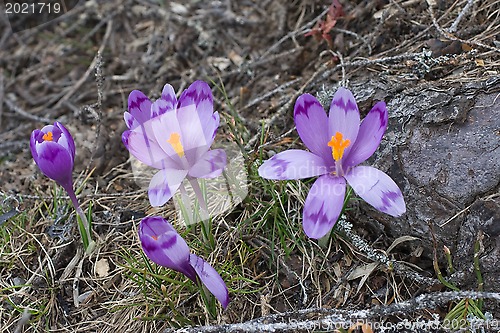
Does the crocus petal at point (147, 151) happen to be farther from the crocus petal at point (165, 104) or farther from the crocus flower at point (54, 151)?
the crocus flower at point (54, 151)

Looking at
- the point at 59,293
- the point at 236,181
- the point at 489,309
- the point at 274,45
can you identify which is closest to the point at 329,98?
the point at 236,181

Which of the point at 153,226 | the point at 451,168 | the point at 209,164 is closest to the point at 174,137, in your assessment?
the point at 209,164

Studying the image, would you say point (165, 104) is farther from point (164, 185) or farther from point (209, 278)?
point (209, 278)

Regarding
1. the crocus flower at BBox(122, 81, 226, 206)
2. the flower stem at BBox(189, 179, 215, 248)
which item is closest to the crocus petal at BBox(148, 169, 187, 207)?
the crocus flower at BBox(122, 81, 226, 206)

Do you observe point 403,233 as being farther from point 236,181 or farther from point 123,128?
point 123,128

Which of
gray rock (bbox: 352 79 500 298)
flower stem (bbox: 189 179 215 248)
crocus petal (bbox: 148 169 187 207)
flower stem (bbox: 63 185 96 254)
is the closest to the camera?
crocus petal (bbox: 148 169 187 207)

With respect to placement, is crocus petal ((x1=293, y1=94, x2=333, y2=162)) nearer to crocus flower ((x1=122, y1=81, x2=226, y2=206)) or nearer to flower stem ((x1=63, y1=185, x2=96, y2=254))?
crocus flower ((x1=122, y1=81, x2=226, y2=206))
